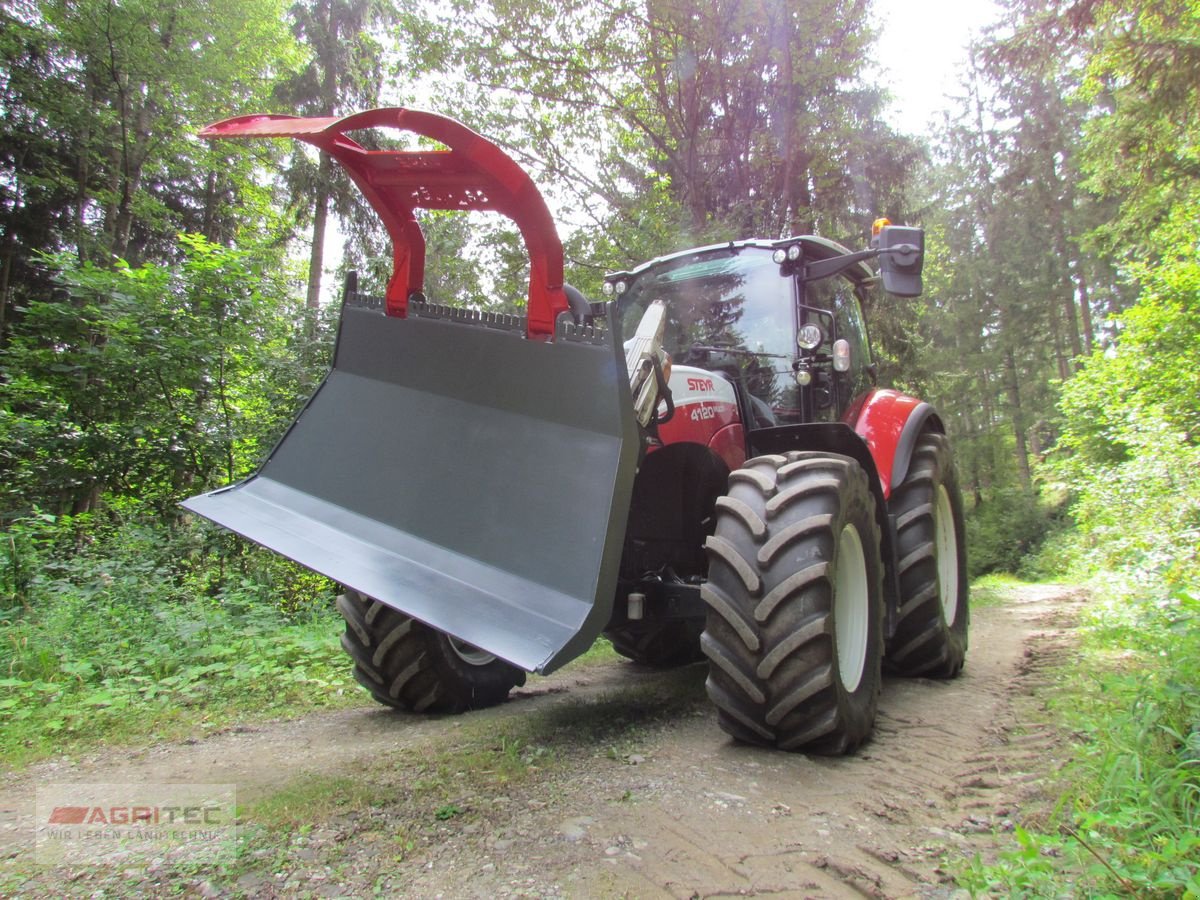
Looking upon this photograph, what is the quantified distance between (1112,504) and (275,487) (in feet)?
33.6

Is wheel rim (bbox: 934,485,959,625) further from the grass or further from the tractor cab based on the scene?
the grass

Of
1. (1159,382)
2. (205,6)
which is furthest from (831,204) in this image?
(205,6)

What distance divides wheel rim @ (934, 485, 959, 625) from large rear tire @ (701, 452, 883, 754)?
2253 mm

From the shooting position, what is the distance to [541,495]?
2465 millimetres

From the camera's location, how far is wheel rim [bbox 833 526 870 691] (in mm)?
3027

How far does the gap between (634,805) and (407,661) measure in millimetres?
1442

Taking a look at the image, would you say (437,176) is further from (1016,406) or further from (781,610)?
(1016,406)

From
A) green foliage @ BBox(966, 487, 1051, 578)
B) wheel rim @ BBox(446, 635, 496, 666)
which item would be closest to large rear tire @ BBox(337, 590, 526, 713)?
wheel rim @ BBox(446, 635, 496, 666)

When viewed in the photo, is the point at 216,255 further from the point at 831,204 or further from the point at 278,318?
the point at 831,204

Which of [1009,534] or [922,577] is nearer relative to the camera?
[922,577]

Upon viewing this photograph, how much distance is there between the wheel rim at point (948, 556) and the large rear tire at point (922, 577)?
23 cm

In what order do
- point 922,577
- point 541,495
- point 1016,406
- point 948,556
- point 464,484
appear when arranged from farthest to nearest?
1. point 1016,406
2. point 948,556
3. point 922,577
4. point 464,484
5. point 541,495

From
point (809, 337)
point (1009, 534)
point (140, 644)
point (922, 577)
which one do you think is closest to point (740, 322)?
point (809, 337)

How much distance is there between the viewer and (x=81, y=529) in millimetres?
6484
